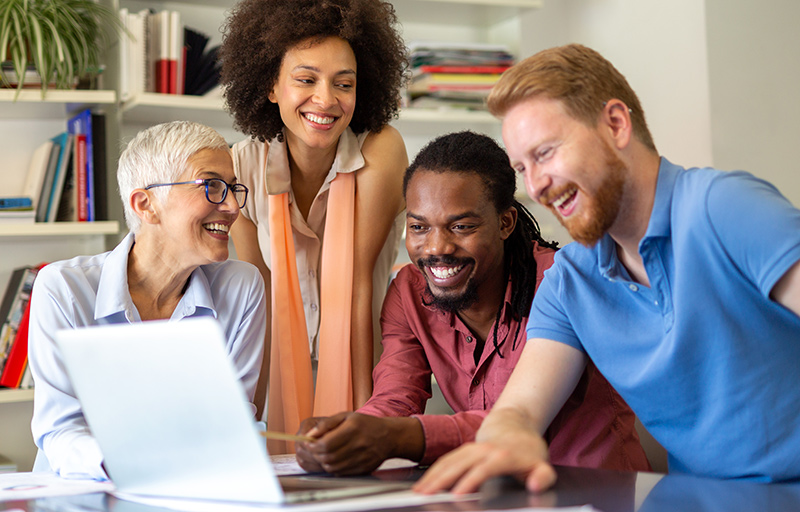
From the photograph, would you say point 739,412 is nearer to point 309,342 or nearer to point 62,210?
point 309,342

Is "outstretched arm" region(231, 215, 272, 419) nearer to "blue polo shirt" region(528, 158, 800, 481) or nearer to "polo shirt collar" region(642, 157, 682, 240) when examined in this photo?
"blue polo shirt" region(528, 158, 800, 481)

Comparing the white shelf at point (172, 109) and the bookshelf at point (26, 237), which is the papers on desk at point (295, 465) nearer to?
the white shelf at point (172, 109)

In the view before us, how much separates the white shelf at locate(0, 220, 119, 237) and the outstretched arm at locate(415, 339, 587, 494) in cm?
175

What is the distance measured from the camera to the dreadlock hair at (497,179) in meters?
1.59

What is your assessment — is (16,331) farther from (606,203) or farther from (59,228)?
(606,203)

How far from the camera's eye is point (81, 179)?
261 centimetres

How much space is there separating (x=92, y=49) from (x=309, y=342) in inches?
51.9

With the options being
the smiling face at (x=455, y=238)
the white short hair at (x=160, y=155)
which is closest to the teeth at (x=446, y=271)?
the smiling face at (x=455, y=238)

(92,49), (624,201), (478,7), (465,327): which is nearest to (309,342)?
(465,327)

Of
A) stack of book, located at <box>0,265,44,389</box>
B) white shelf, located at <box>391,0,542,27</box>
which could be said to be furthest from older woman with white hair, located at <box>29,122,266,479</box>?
white shelf, located at <box>391,0,542,27</box>

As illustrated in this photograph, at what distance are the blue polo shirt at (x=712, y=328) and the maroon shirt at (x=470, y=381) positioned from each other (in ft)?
0.77

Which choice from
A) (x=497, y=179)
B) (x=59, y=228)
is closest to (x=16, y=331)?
(x=59, y=228)

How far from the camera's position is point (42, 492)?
1.03m

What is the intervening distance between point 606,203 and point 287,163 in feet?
3.41
